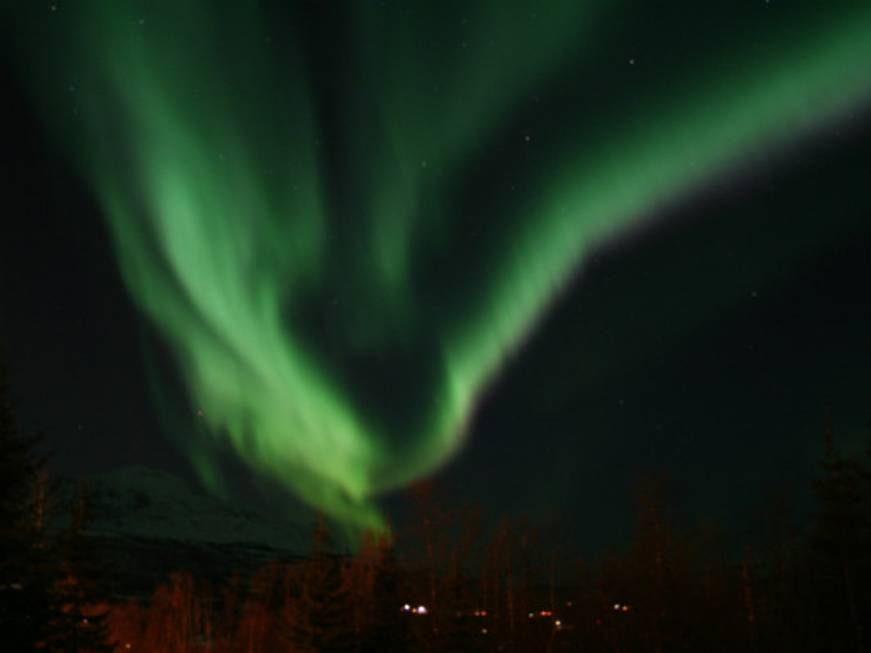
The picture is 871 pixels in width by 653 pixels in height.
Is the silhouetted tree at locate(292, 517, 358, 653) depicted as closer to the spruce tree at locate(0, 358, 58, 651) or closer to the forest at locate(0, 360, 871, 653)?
the forest at locate(0, 360, 871, 653)

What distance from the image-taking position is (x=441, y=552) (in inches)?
1812

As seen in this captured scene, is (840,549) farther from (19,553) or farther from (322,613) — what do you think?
(19,553)

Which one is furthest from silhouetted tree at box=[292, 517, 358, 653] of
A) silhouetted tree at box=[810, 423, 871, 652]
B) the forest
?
silhouetted tree at box=[810, 423, 871, 652]

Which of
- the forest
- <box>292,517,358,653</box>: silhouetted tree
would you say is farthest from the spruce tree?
<box>292,517,358,653</box>: silhouetted tree

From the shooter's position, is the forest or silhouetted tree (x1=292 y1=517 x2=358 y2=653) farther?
silhouetted tree (x1=292 y1=517 x2=358 y2=653)

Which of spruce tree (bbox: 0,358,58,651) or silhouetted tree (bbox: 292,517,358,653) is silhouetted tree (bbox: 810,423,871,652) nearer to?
silhouetted tree (bbox: 292,517,358,653)

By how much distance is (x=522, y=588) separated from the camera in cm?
5716

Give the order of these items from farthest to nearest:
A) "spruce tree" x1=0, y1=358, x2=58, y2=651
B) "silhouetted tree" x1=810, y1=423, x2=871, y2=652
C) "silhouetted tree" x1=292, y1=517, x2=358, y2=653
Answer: "silhouetted tree" x1=292, y1=517, x2=358, y2=653 → "silhouetted tree" x1=810, y1=423, x2=871, y2=652 → "spruce tree" x1=0, y1=358, x2=58, y2=651

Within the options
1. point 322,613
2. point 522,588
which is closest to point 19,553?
point 322,613

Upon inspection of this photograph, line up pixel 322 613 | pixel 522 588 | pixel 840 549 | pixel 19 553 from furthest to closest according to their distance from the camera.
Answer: pixel 522 588 → pixel 322 613 → pixel 840 549 → pixel 19 553

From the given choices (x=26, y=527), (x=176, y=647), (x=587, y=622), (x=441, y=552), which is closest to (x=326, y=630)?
(x=441, y=552)

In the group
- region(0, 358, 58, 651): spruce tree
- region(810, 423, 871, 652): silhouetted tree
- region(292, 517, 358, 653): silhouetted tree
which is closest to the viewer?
region(0, 358, 58, 651): spruce tree

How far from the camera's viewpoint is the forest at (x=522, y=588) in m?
18.0

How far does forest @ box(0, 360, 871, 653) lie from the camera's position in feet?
59.2
